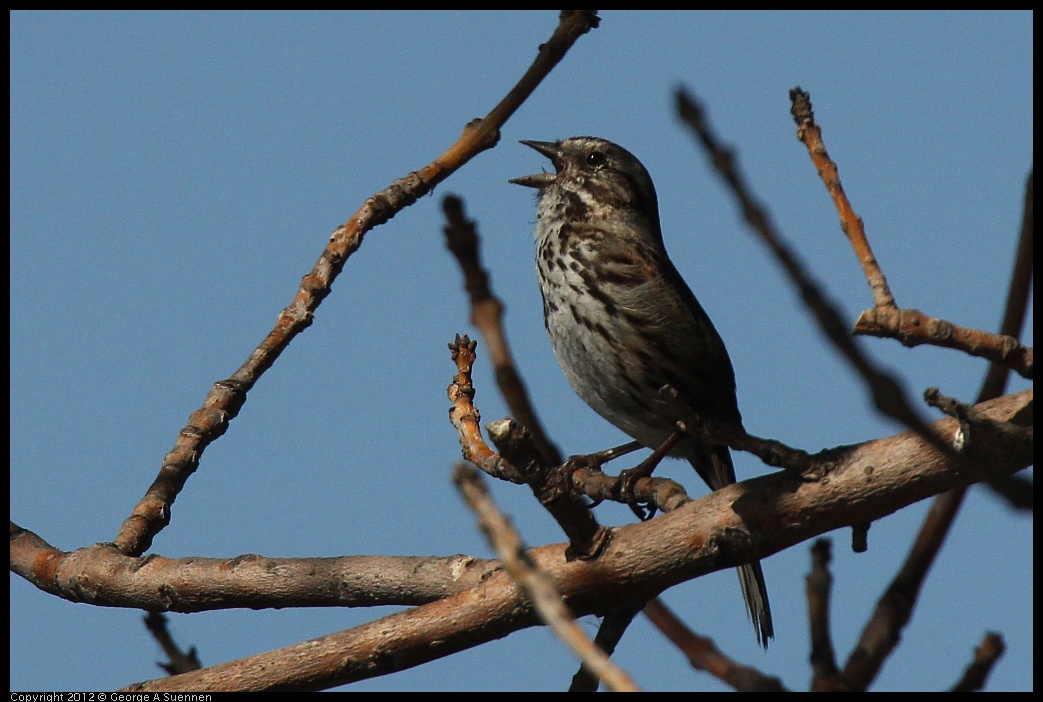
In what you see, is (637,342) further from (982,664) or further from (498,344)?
(982,664)

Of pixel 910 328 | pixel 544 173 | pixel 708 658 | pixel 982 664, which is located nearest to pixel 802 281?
pixel 982 664

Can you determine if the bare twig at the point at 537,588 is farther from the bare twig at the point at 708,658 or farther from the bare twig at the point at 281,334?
the bare twig at the point at 281,334

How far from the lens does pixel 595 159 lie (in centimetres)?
693

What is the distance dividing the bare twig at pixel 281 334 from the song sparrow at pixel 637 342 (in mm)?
1383

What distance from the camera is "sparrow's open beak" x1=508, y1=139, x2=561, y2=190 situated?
6859 millimetres

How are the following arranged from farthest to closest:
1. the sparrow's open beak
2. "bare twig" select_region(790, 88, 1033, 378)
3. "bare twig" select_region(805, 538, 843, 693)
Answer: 1. the sparrow's open beak
2. "bare twig" select_region(790, 88, 1033, 378)
3. "bare twig" select_region(805, 538, 843, 693)

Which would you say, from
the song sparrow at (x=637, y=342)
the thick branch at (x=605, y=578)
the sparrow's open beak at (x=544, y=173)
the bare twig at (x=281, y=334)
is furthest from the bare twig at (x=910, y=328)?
the sparrow's open beak at (x=544, y=173)

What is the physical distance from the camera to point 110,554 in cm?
464

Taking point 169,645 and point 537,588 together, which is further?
point 169,645

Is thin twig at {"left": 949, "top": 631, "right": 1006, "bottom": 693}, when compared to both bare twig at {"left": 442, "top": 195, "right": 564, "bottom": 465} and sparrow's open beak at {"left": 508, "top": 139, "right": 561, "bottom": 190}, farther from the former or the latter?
sparrow's open beak at {"left": 508, "top": 139, "right": 561, "bottom": 190}

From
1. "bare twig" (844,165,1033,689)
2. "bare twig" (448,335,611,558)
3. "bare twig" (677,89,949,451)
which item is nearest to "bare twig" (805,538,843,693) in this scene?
"bare twig" (844,165,1033,689)

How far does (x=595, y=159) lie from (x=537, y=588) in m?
5.40

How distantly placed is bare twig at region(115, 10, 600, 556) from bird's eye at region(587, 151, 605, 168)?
2.26m

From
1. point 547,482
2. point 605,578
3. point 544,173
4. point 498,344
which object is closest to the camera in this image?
point 547,482
